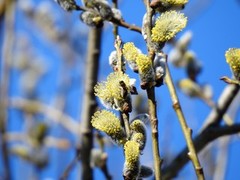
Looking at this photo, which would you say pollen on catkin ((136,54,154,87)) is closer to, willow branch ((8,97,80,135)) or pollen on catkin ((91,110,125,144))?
pollen on catkin ((91,110,125,144))

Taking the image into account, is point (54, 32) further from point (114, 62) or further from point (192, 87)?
point (114, 62)

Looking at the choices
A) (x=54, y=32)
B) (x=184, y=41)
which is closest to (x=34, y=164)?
(x=184, y=41)

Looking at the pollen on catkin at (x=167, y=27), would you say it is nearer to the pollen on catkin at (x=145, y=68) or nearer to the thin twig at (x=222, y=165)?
the pollen on catkin at (x=145, y=68)

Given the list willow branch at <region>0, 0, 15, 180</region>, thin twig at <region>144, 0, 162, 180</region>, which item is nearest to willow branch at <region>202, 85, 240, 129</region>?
thin twig at <region>144, 0, 162, 180</region>

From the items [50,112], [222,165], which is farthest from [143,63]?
[50,112]

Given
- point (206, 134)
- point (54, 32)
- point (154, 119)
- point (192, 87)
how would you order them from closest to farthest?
point (154, 119) < point (206, 134) < point (192, 87) < point (54, 32)
